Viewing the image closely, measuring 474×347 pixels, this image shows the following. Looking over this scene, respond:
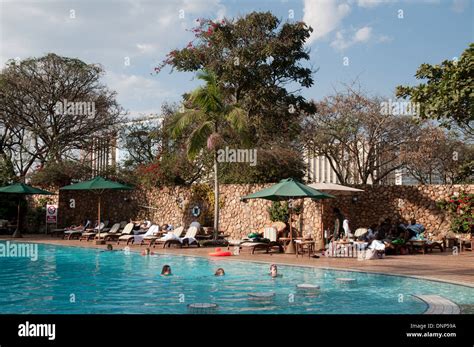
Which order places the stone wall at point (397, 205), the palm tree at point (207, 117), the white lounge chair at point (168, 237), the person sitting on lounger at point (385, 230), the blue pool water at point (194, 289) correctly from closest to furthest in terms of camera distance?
the blue pool water at point (194, 289)
the person sitting on lounger at point (385, 230)
the white lounge chair at point (168, 237)
the stone wall at point (397, 205)
the palm tree at point (207, 117)

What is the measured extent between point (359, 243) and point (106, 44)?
960 centimetres

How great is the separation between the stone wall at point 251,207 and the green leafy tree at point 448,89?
6879 millimetres

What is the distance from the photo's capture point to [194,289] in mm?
10844

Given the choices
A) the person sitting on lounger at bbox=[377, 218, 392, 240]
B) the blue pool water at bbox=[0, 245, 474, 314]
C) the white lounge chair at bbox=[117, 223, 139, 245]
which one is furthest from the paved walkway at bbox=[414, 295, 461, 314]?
the white lounge chair at bbox=[117, 223, 139, 245]

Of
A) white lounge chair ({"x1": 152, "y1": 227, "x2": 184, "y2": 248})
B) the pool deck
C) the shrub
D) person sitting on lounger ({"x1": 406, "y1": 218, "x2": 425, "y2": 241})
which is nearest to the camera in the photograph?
the pool deck

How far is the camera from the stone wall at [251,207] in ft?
65.2

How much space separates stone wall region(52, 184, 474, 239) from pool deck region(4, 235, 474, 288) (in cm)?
265

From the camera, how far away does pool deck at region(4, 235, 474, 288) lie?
1155 centimetres

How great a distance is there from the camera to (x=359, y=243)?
51.3 feet

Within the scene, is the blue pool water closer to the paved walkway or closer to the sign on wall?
the paved walkway

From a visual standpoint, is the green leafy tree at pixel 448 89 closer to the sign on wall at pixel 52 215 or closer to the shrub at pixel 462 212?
the shrub at pixel 462 212

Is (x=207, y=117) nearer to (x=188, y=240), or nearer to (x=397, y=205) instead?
(x=188, y=240)

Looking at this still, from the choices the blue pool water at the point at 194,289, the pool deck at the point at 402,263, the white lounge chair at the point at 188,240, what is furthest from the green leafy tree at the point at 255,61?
the blue pool water at the point at 194,289

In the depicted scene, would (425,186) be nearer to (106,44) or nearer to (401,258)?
(401,258)
